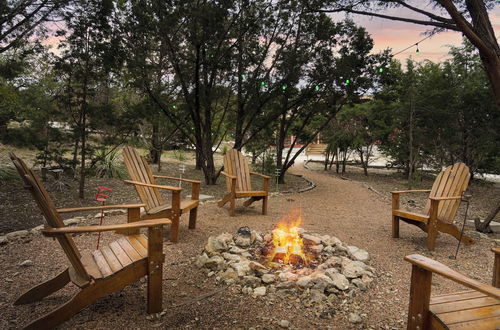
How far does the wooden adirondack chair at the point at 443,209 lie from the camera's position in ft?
11.5

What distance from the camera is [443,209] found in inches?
149

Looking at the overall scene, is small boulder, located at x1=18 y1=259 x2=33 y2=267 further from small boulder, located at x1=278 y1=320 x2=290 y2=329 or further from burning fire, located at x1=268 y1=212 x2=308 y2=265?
small boulder, located at x1=278 y1=320 x2=290 y2=329

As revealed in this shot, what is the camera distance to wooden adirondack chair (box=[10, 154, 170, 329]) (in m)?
1.64

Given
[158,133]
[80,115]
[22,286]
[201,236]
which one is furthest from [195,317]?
[158,133]

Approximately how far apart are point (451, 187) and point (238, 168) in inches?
119

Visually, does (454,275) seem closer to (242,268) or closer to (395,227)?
(242,268)

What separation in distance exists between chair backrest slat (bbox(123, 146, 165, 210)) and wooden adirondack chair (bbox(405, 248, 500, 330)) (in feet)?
9.30

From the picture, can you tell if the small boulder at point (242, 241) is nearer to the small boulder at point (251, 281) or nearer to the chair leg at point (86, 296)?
the small boulder at point (251, 281)

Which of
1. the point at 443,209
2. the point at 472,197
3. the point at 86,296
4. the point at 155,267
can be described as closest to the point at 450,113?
the point at 472,197

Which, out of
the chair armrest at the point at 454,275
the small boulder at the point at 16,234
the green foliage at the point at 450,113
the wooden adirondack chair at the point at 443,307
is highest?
the green foliage at the point at 450,113

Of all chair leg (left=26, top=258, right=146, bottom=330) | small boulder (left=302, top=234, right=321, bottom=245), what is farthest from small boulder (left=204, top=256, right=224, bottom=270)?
small boulder (left=302, top=234, right=321, bottom=245)

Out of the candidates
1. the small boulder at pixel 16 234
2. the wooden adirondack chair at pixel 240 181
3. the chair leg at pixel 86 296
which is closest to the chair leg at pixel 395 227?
the wooden adirondack chair at pixel 240 181

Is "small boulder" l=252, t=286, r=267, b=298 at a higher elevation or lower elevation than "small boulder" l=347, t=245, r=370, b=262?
lower

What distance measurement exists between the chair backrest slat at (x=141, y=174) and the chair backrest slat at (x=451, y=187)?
3457 millimetres
